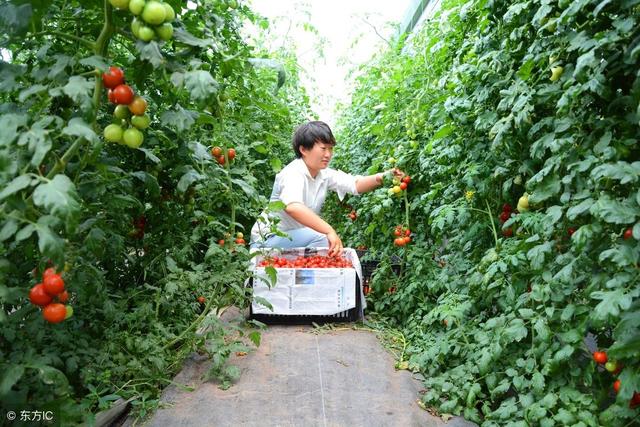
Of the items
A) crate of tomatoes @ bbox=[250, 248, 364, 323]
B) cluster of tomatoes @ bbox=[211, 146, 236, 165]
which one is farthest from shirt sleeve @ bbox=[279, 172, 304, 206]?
cluster of tomatoes @ bbox=[211, 146, 236, 165]

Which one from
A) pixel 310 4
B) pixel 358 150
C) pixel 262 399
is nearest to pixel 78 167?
pixel 262 399

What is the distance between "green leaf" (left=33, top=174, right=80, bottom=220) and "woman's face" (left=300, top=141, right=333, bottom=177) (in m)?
2.37

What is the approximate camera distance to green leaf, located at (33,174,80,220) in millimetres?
964

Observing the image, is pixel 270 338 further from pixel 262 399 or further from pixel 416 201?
pixel 416 201

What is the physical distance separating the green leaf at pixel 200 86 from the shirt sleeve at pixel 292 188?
1968 mm

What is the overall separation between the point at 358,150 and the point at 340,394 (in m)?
2.73

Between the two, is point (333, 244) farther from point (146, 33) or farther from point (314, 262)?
point (146, 33)

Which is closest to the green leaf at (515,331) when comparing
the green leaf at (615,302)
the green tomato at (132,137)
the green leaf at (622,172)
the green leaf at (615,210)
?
the green leaf at (615,302)

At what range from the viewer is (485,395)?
1.85 m

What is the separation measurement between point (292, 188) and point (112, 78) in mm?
2001

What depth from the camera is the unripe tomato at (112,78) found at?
1.22 meters

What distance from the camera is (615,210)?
123 centimetres

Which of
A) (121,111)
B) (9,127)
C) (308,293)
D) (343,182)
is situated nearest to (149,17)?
(121,111)

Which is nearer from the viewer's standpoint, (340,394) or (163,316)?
(340,394)
